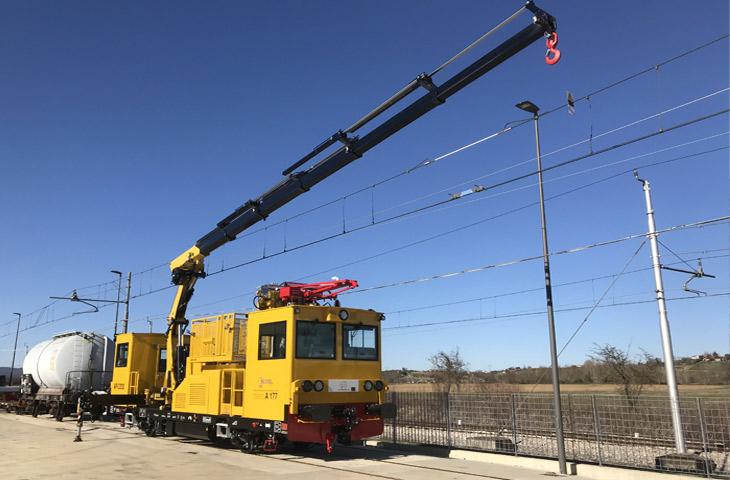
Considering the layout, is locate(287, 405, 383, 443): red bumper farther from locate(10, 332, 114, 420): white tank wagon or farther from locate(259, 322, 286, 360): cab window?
locate(10, 332, 114, 420): white tank wagon

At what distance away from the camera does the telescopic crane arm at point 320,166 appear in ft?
32.5

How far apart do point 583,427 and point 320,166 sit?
9430 millimetres

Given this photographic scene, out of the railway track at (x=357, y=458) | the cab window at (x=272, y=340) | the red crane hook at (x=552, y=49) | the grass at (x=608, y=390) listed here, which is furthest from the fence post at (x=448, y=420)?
the red crane hook at (x=552, y=49)

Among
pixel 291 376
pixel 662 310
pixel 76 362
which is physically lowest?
pixel 291 376

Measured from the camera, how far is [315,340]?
1292 centimetres

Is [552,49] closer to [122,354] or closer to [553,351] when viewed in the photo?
[553,351]

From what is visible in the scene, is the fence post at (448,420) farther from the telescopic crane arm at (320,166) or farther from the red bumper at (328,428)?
the telescopic crane arm at (320,166)

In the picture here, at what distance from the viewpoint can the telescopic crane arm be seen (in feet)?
32.5

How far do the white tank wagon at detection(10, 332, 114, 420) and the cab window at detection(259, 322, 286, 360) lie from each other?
14.8 m

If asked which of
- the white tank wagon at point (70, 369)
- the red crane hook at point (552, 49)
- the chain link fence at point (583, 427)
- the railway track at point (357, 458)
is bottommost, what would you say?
the railway track at point (357, 458)

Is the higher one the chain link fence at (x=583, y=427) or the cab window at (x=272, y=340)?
the cab window at (x=272, y=340)

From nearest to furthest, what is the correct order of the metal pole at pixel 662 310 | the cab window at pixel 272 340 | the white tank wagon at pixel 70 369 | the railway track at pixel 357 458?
1. the railway track at pixel 357 458
2. the cab window at pixel 272 340
3. the metal pole at pixel 662 310
4. the white tank wagon at pixel 70 369

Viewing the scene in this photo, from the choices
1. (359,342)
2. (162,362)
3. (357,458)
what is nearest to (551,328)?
(359,342)

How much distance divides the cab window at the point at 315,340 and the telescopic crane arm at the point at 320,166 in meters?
4.04
